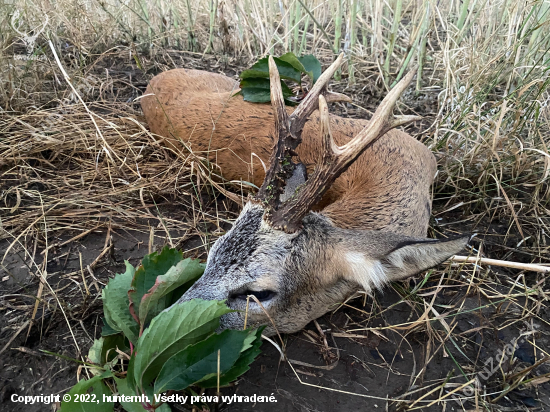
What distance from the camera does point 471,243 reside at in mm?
2939

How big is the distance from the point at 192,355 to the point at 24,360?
1.00 metres

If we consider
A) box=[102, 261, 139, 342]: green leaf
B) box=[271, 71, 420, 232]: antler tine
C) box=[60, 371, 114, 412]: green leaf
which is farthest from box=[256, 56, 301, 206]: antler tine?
box=[60, 371, 114, 412]: green leaf

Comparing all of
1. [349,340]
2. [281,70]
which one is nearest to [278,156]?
[349,340]

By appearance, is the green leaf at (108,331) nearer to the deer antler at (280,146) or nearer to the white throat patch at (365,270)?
the deer antler at (280,146)

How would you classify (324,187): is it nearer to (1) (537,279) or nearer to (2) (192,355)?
(2) (192,355)

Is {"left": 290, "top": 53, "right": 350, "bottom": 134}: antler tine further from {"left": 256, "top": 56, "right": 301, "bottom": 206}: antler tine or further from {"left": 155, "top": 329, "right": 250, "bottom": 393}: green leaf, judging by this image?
{"left": 155, "top": 329, "right": 250, "bottom": 393}: green leaf

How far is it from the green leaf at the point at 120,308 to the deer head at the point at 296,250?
0.27 meters

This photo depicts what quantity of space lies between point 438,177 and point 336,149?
1813mm

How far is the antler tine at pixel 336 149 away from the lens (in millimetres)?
1889

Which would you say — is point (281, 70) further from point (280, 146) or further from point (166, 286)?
point (166, 286)

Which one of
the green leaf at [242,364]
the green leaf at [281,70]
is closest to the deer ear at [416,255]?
the green leaf at [242,364]

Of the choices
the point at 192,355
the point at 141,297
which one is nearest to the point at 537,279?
the point at 192,355

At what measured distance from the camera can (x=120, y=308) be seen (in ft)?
6.40

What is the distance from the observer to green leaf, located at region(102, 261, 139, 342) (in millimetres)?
1895
